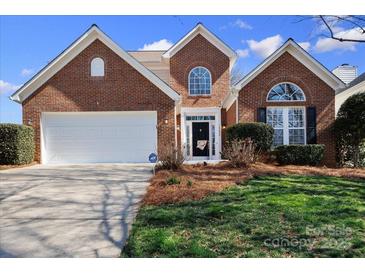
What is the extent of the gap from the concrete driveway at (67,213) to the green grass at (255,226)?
1.56 feet

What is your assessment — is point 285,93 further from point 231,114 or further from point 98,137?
point 98,137

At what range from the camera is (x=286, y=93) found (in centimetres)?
1633

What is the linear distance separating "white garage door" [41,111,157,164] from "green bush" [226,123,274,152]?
12.0 feet

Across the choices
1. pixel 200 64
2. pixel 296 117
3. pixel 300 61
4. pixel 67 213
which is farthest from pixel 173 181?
pixel 200 64

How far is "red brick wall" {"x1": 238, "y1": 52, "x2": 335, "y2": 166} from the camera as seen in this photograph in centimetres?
1622

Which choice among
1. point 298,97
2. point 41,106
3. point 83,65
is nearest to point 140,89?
point 83,65

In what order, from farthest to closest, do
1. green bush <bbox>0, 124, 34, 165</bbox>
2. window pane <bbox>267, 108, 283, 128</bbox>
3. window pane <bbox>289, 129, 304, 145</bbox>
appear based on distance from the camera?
window pane <bbox>267, 108, 283, 128</bbox> < window pane <bbox>289, 129, 304, 145</bbox> < green bush <bbox>0, 124, 34, 165</bbox>

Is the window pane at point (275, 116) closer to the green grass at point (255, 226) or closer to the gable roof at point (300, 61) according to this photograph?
the gable roof at point (300, 61)

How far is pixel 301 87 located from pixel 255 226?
39.1 feet

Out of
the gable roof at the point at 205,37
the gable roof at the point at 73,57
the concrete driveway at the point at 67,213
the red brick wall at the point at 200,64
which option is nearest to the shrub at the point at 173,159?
the concrete driveway at the point at 67,213

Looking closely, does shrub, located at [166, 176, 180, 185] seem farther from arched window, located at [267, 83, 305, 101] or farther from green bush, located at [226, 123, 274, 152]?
arched window, located at [267, 83, 305, 101]

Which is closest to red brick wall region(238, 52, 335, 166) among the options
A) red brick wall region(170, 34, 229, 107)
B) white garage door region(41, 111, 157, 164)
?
red brick wall region(170, 34, 229, 107)

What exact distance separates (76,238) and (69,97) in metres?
11.5
